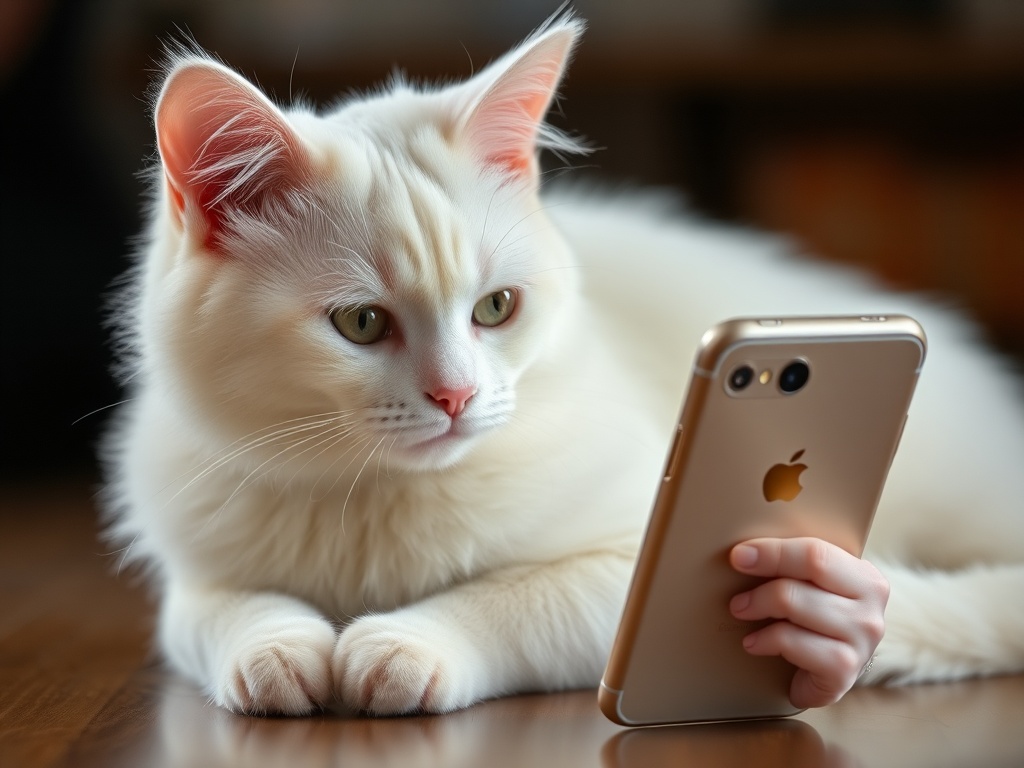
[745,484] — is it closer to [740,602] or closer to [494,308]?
[740,602]

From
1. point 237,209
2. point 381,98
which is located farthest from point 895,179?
point 237,209

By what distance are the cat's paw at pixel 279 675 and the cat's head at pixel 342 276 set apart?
0.59ft

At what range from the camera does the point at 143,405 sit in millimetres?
1450

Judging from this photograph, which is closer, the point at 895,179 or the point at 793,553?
the point at 793,553

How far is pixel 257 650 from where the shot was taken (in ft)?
3.55

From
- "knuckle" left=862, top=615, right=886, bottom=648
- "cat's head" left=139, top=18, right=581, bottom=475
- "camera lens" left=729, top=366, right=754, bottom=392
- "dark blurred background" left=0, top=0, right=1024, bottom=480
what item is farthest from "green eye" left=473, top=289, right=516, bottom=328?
"dark blurred background" left=0, top=0, right=1024, bottom=480

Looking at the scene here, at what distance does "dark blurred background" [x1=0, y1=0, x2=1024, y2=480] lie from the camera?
2.81 m

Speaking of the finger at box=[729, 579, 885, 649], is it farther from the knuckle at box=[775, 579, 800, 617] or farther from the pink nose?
the pink nose

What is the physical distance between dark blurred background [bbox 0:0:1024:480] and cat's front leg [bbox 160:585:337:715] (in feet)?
5.60

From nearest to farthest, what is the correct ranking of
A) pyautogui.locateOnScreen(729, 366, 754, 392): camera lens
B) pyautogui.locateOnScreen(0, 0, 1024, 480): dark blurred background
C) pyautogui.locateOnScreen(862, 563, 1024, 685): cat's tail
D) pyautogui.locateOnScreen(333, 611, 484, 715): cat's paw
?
pyautogui.locateOnScreen(729, 366, 754, 392): camera lens < pyautogui.locateOnScreen(333, 611, 484, 715): cat's paw < pyautogui.locateOnScreen(862, 563, 1024, 685): cat's tail < pyautogui.locateOnScreen(0, 0, 1024, 480): dark blurred background

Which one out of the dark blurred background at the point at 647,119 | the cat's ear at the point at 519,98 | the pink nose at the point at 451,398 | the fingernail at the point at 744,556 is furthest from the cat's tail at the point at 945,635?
the dark blurred background at the point at 647,119

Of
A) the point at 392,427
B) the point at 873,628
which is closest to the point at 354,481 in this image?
the point at 392,427

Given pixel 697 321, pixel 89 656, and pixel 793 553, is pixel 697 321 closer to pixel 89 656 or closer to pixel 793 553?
pixel 793 553

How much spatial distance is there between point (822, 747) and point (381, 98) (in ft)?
2.78
